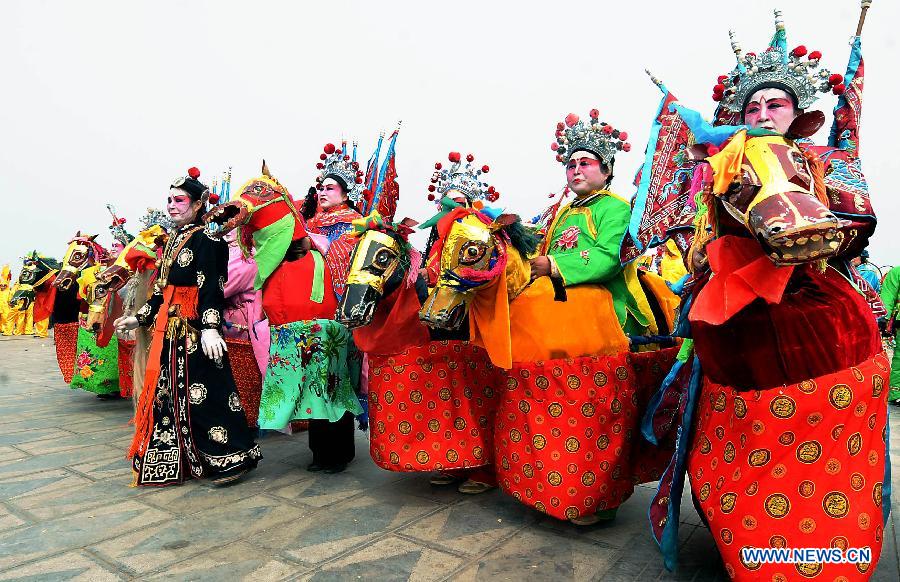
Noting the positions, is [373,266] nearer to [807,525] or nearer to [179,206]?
[179,206]

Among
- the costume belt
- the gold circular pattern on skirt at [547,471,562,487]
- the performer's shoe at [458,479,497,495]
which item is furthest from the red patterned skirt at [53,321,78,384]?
the gold circular pattern on skirt at [547,471,562,487]

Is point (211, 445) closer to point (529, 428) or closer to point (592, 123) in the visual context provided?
point (529, 428)

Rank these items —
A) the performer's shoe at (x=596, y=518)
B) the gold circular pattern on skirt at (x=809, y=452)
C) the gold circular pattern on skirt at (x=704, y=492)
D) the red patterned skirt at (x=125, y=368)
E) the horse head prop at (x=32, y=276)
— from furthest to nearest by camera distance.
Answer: the horse head prop at (x=32, y=276)
the red patterned skirt at (x=125, y=368)
the performer's shoe at (x=596, y=518)
the gold circular pattern on skirt at (x=704, y=492)
the gold circular pattern on skirt at (x=809, y=452)

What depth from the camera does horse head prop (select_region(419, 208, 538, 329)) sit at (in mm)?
2920

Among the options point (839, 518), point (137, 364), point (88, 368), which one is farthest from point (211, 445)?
point (88, 368)

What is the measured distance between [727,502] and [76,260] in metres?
8.32

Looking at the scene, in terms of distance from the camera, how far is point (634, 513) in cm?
361

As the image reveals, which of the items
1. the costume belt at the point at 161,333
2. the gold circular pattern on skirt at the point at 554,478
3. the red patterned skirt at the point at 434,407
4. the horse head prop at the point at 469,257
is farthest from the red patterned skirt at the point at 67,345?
the gold circular pattern on skirt at the point at 554,478

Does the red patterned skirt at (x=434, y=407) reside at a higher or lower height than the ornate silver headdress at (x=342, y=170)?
lower

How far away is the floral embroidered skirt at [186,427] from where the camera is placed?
4.12 m

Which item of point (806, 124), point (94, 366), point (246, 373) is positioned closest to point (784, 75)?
point (806, 124)

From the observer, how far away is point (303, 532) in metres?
3.26

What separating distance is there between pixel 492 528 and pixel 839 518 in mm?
1815

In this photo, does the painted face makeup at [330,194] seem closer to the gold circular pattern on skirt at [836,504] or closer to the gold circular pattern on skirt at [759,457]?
the gold circular pattern on skirt at [759,457]
